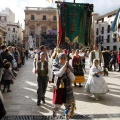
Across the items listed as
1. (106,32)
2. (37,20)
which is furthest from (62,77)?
(37,20)

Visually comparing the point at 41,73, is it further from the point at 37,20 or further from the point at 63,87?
the point at 37,20

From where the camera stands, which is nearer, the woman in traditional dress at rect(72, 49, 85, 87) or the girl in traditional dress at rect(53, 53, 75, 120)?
the girl in traditional dress at rect(53, 53, 75, 120)

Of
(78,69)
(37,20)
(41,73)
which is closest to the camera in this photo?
(41,73)

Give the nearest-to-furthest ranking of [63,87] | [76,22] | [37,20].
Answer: [63,87] < [76,22] < [37,20]

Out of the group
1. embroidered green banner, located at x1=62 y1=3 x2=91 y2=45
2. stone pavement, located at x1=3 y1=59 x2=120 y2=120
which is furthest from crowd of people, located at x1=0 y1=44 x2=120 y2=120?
embroidered green banner, located at x1=62 y1=3 x2=91 y2=45

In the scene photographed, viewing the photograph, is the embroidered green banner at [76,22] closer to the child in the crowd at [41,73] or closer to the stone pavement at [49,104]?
the stone pavement at [49,104]

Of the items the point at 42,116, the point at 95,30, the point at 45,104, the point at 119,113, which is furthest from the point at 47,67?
the point at 95,30

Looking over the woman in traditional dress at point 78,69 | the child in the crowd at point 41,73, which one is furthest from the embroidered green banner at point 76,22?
the child in the crowd at point 41,73

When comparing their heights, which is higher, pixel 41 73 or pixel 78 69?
pixel 41 73

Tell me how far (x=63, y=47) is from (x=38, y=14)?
57891mm

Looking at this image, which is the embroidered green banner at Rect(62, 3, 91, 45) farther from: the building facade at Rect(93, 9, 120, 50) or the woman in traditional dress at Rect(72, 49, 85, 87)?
the building facade at Rect(93, 9, 120, 50)

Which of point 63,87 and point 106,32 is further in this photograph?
point 106,32

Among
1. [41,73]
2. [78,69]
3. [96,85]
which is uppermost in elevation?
[41,73]

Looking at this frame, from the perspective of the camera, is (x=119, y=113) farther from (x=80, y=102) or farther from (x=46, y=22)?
(x=46, y=22)
